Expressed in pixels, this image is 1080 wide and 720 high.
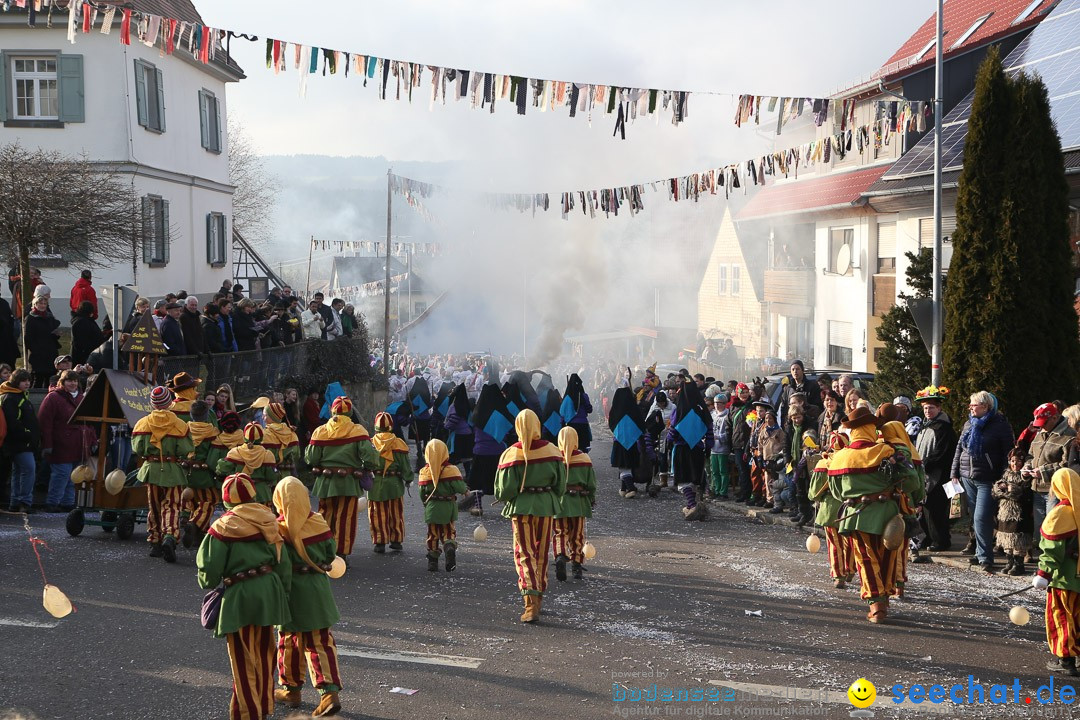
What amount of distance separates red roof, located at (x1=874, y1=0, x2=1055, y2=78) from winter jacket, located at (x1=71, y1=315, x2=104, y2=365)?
2009 cm

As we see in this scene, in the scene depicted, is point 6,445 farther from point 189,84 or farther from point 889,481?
point 189,84

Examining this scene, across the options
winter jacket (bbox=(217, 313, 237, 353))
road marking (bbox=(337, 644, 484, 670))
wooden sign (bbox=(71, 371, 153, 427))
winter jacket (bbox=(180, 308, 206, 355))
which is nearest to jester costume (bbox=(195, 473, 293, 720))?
road marking (bbox=(337, 644, 484, 670))

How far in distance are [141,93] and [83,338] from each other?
33.4ft

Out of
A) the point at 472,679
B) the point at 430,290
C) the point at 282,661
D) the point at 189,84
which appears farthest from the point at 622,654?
the point at 430,290

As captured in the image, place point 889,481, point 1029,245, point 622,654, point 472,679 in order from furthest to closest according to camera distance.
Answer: point 1029,245 < point 889,481 < point 622,654 < point 472,679

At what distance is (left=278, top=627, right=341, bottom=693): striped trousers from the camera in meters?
6.51

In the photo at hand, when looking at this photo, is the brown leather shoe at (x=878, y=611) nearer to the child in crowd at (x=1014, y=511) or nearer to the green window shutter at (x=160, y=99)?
the child in crowd at (x=1014, y=511)

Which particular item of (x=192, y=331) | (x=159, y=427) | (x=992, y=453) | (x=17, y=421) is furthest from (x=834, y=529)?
(x=192, y=331)

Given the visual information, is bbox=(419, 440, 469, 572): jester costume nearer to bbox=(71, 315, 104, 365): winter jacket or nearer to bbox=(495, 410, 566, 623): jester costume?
bbox=(495, 410, 566, 623): jester costume

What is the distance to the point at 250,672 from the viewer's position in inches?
243

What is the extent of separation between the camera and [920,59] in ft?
92.6

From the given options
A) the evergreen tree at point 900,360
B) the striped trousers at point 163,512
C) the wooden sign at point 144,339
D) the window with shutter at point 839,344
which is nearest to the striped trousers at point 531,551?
the striped trousers at point 163,512

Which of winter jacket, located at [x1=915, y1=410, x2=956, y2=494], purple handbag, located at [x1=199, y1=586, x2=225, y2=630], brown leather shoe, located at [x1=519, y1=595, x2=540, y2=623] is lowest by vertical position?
brown leather shoe, located at [x1=519, y1=595, x2=540, y2=623]

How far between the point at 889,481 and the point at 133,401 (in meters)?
8.21
